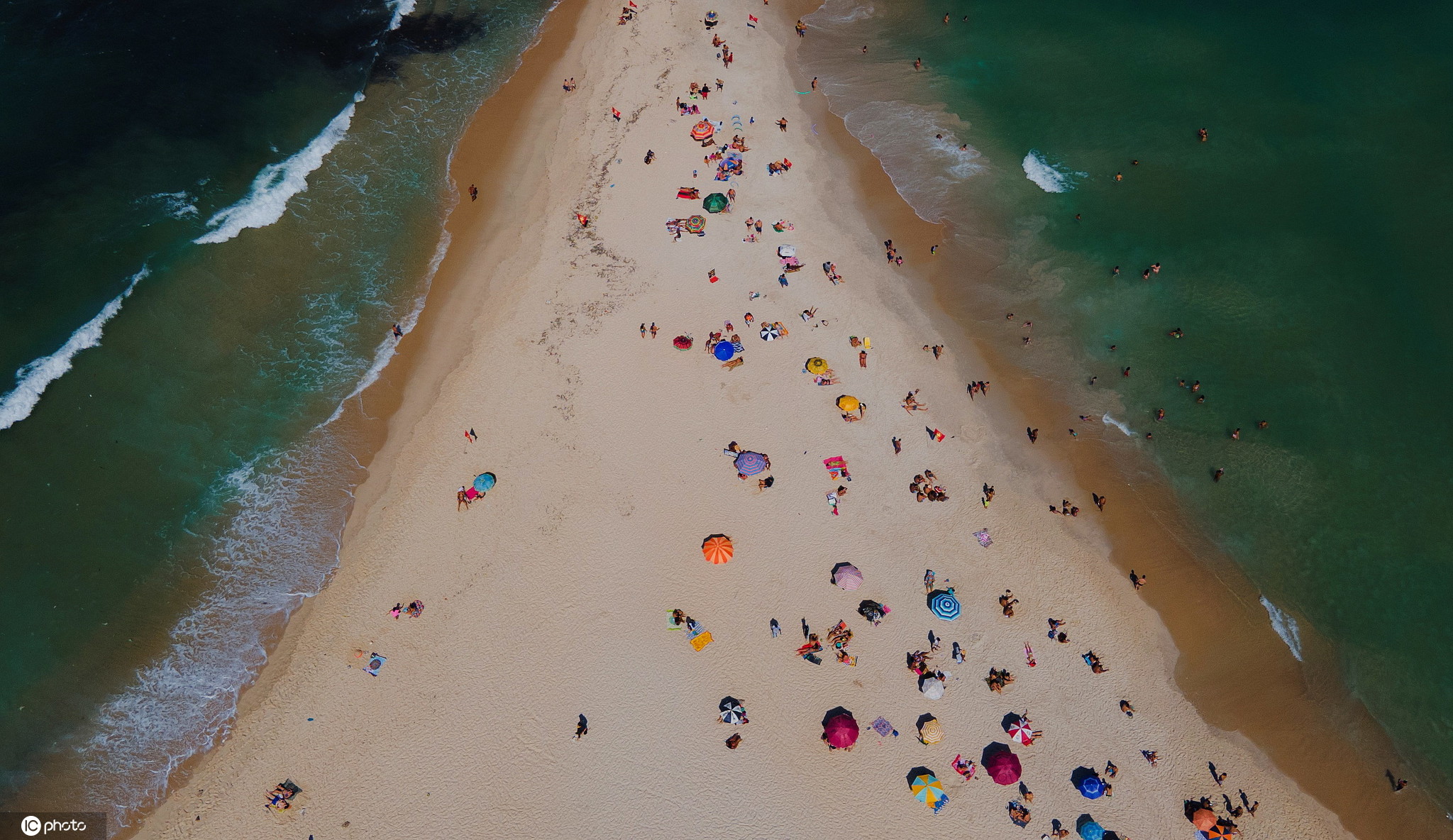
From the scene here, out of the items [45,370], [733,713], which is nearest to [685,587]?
[733,713]

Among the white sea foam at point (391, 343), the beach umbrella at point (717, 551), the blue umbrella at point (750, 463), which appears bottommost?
the beach umbrella at point (717, 551)

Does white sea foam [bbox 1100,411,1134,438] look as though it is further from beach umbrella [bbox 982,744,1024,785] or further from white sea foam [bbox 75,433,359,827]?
white sea foam [bbox 75,433,359,827]

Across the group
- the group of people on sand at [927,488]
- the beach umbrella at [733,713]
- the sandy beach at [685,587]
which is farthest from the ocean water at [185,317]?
the group of people on sand at [927,488]

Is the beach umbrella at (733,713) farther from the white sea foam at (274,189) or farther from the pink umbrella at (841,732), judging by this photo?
the white sea foam at (274,189)

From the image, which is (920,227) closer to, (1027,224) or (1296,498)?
(1027,224)

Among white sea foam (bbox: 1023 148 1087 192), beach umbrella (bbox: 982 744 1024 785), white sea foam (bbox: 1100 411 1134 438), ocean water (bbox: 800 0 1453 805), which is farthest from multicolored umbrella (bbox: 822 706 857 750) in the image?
white sea foam (bbox: 1023 148 1087 192)

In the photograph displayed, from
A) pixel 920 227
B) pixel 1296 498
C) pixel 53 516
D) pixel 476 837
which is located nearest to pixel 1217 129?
pixel 920 227
